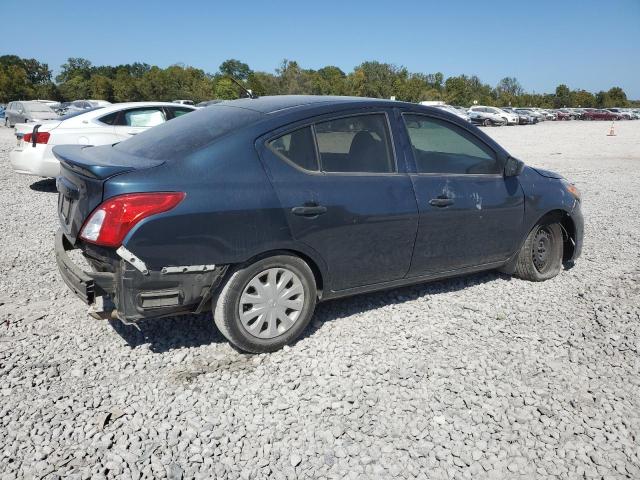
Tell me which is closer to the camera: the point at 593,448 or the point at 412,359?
the point at 593,448

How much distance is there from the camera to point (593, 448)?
274 centimetres

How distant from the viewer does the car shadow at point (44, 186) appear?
9594 mm

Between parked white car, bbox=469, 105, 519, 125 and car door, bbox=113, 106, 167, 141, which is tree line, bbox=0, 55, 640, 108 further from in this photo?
car door, bbox=113, 106, 167, 141

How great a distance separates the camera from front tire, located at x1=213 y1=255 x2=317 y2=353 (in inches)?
133

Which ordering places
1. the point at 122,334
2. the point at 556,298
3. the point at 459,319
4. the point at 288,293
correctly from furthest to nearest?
1. the point at 556,298
2. the point at 459,319
3. the point at 122,334
4. the point at 288,293

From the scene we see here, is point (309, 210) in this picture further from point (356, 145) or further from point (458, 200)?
point (458, 200)

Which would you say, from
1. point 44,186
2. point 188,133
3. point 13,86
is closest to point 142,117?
point 44,186

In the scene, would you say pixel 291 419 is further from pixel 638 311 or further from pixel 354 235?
pixel 638 311

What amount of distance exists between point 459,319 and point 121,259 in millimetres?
2608

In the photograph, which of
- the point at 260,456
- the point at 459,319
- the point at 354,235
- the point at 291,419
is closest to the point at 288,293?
the point at 354,235

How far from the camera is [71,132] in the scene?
8.71 metres

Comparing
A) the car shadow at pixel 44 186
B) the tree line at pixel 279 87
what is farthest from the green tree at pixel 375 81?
the car shadow at pixel 44 186

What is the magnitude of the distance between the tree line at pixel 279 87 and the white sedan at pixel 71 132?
3887 centimetres

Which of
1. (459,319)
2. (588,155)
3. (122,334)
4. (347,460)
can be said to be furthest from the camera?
(588,155)
